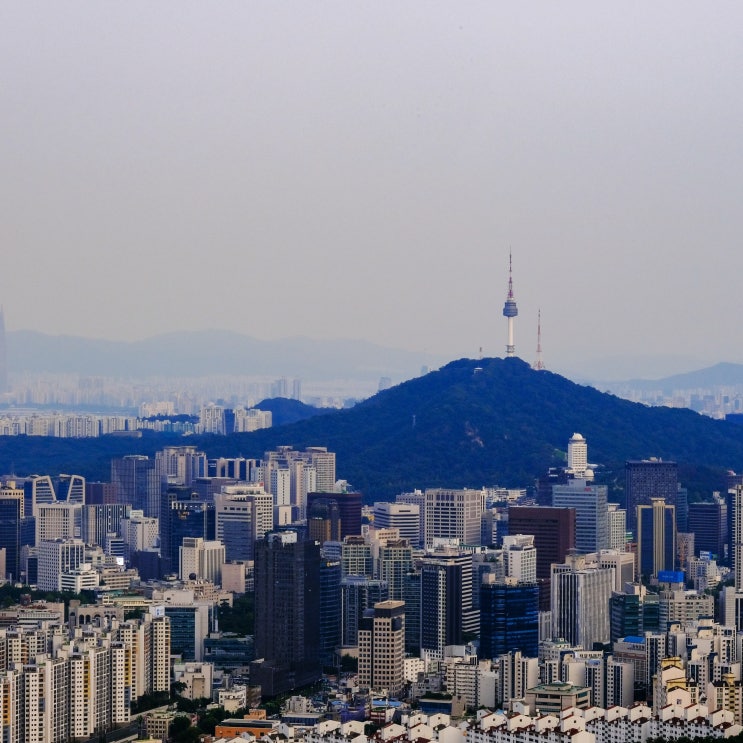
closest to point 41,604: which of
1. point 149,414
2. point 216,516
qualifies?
point 216,516

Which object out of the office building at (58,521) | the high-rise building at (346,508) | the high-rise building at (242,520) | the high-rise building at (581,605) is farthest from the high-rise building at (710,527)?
the office building at (58,521)

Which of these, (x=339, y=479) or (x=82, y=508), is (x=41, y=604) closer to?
(x=82, y=508)

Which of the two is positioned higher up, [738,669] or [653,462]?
[653,462]

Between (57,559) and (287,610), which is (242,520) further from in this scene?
(287,610)

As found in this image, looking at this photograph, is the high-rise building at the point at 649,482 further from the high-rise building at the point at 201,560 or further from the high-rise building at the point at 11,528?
the high-rise building at the point at 11,528

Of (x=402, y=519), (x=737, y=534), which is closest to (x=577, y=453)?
(x=402, y=519)

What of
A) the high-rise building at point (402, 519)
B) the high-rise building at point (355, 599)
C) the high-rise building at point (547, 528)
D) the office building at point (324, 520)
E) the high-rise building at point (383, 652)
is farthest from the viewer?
the high-rise building at point (402, 519)
